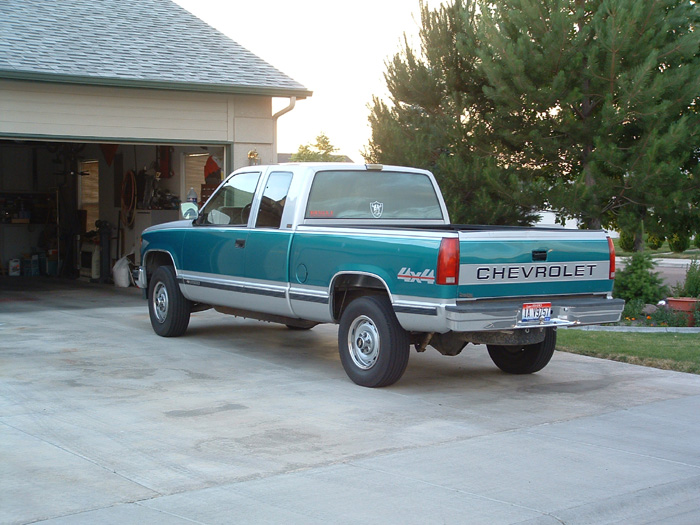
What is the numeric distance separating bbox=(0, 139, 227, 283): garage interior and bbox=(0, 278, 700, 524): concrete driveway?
8077 mm

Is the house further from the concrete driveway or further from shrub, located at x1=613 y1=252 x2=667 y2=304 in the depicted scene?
shrub, located at x1=613 y1=252 x2=667 y2=304

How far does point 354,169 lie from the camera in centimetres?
966

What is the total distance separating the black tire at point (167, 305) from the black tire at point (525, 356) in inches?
156

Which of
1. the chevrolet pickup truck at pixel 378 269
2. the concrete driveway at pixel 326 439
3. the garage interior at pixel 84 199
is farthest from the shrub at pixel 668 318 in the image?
the garage interior at pixel 84 199

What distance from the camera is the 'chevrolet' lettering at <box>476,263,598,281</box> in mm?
7574

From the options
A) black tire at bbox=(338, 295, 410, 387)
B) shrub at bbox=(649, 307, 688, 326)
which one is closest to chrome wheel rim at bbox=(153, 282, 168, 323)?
black tire at bbox=(338, 295, 410, 387)

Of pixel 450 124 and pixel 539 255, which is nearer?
pixel 539 255

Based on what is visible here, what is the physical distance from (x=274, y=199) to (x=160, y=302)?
8.69 ft

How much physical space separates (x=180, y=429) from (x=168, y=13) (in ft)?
44.1

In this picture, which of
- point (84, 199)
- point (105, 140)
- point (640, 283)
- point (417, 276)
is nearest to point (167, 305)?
point (417, 276)

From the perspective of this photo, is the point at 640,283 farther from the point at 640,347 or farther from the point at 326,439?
the point at 326,439

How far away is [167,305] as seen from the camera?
11.1 m

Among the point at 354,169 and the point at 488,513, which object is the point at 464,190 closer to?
the point at 354,169

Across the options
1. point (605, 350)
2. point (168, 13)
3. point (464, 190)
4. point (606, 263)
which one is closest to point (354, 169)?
point (606, 263)
